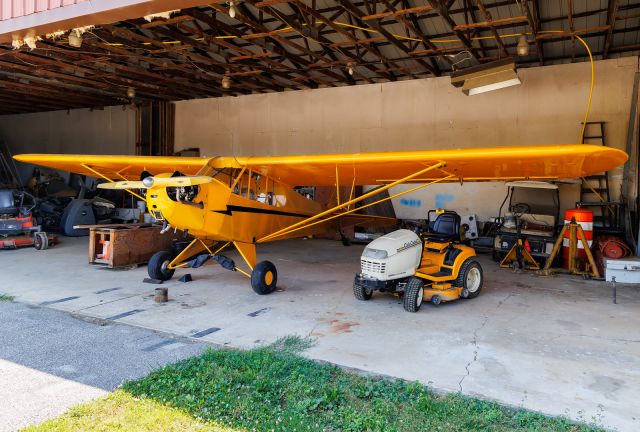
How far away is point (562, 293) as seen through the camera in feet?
22.4

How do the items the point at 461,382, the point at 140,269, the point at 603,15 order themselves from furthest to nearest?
the point at 603,15
the point at 140,269
the point at 461,382

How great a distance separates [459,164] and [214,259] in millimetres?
3895

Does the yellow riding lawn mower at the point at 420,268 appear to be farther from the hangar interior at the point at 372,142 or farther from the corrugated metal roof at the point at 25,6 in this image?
the corrugated metal roof at the point at 25,6

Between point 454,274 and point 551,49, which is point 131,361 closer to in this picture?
point 454,274

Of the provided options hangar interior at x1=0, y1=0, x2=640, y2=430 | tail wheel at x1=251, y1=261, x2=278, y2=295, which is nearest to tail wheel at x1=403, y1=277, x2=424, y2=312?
hangar interior at x1=0, y1=0, x2=640, y2=430

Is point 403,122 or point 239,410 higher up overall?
point 403,122

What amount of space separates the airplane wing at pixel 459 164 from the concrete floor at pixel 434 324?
185 centimetres

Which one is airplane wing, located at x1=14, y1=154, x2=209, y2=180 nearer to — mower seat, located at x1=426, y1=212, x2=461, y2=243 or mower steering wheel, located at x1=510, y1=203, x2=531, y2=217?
mower seat, located at x1=426, y1=212, x2=461, y2=243

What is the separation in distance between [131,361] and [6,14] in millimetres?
4688

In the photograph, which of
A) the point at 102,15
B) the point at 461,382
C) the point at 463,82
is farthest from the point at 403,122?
the point at 461,382

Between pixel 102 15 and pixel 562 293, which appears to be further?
pixel 562 293

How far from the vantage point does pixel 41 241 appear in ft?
34.3

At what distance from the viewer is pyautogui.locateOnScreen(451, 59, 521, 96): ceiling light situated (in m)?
8.86

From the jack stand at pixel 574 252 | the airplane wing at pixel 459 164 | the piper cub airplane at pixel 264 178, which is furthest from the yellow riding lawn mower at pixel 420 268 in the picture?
the jack stand at pixel 574 252
